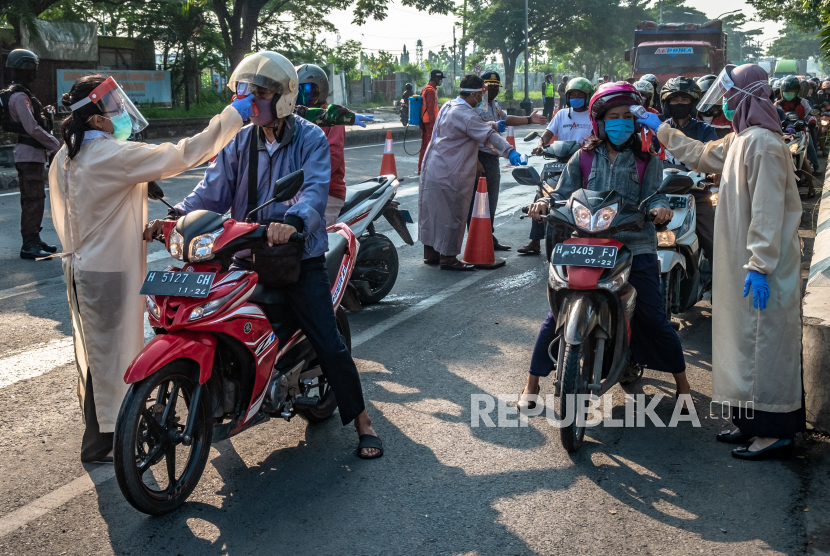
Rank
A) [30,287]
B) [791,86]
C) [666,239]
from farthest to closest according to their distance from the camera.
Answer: [791,86], [30,287], [666,239]

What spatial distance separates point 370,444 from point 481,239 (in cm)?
448

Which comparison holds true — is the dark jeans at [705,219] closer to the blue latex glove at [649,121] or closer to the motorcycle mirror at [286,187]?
the blue latex glove at [649,121]

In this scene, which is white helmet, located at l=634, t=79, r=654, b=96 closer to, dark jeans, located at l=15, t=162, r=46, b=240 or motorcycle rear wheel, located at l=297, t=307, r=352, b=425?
motorcycle rear wheel, located at l=297, t=307, r=352, b=425

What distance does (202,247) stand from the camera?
3.50 meters

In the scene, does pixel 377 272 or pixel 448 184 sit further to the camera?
pixel 448 184

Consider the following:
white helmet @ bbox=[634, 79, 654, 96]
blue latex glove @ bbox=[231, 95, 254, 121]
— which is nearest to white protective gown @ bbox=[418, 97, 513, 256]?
white helmet @ bbox=[634, 79, 654, 96]

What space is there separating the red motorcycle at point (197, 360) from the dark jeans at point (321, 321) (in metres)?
0.07

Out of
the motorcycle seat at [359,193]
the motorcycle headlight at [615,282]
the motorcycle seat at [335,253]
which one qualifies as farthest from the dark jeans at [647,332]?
the motorcycle seat at [359,193]

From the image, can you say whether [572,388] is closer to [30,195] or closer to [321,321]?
[321,321]

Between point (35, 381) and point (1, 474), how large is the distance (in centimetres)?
131

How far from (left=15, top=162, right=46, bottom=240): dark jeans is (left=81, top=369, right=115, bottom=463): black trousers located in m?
4.81

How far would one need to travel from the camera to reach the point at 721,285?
164 inches

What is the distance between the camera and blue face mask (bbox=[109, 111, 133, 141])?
154 inches

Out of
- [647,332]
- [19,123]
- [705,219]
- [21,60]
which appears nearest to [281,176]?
[647,332]
